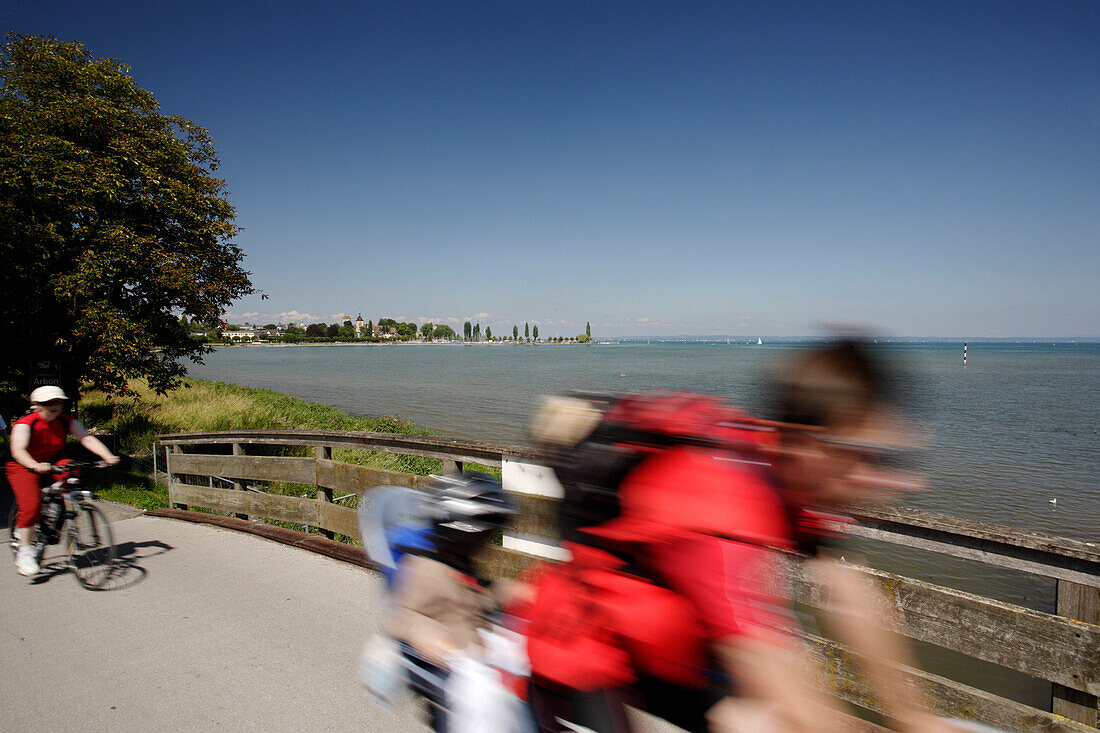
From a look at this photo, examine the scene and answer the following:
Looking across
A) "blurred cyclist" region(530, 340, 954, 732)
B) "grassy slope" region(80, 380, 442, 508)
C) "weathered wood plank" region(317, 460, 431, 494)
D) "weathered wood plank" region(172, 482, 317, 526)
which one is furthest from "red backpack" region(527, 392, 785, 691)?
"grassy slope" region(80, 380, 442, 508)

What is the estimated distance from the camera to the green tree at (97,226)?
32.2ft

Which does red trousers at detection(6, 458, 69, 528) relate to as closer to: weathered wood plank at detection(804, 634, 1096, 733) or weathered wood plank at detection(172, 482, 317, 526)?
weathered wood plank at detection(172, 482, 317, 526)

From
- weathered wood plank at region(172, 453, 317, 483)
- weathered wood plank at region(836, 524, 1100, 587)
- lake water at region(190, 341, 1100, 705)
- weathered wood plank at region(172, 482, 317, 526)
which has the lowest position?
lake water at region(190, 341, 1100, 705)

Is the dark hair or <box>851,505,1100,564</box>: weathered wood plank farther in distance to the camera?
<box>851,505,1100,564</box>: weathered wood plank

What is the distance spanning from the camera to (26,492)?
14.5 ft

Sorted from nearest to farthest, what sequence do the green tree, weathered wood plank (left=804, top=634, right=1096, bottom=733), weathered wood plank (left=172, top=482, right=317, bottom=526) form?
1. weathered wood plank (left=804, top=634, right=1096, bottom=733)
2. weathered wood plank (left=172, top=482, right=317, bottom=526)
3. the green tree

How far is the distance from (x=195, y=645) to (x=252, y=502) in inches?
100

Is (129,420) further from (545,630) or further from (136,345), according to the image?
(545,630)

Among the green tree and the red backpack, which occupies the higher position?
the green tree

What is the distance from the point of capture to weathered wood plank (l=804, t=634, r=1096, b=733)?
216 centimetres

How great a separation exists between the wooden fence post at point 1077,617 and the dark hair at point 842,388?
4.57 ft

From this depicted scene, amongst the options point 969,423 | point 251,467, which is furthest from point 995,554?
point 969,423

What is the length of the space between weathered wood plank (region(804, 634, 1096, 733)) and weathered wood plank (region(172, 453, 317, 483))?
165 inches

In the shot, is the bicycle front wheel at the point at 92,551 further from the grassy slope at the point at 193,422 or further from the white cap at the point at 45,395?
the grassy slope at the point at 193,422
